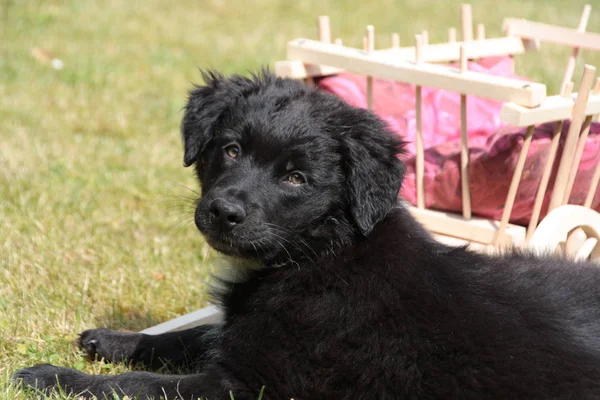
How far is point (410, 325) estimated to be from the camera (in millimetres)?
2807

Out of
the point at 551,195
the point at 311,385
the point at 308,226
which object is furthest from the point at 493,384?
the point at 551,195

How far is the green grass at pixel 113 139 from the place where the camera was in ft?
12.7

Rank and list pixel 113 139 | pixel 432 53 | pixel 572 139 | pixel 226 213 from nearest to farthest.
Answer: pixel 226 213 < pixel 572 139 < pixel 432 53 < pixel 113 139

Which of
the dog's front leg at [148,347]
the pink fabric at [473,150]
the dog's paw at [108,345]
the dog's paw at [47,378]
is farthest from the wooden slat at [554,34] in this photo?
the dog's paw at [47,378]

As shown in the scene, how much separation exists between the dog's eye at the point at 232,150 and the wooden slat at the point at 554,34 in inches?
97.3

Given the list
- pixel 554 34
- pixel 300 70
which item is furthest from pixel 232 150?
pixel 554 34

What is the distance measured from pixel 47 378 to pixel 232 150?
1.09m

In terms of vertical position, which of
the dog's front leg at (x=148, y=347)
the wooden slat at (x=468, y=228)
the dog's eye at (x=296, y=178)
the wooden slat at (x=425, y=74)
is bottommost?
the dog's front leg at (x=148, y=347)

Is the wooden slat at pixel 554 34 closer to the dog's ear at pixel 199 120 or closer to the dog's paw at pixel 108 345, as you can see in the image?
the dog's ear at pixel 199 120

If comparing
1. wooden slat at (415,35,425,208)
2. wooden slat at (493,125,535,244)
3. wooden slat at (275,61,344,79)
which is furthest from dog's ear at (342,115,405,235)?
wooden slat at (275,61,344,79)

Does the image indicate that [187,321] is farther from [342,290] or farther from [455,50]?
[455,50]


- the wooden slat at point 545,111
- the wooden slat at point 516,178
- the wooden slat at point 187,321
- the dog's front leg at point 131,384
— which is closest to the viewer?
the dog's front leg at point 131,384

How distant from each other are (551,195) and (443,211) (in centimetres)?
57

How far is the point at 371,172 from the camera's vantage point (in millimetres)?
3041
